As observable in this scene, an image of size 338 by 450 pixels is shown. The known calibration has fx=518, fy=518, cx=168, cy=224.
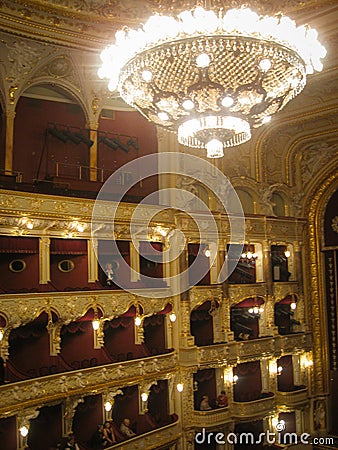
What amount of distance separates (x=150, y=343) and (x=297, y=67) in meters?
9.68

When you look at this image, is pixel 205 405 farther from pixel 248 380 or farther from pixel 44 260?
pixel 44 260

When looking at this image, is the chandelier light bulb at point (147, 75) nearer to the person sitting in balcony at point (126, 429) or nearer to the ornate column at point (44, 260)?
the ornate column at point (44, 260)

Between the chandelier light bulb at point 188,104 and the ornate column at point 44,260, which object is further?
the ornate column at point 44,260

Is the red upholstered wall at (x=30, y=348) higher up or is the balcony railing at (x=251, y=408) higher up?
the red upholstered wall at (x=30, y=348)

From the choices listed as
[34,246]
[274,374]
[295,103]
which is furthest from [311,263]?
[34,246]

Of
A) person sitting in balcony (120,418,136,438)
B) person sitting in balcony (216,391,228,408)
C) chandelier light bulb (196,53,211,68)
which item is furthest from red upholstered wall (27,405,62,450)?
chandelier light bulb (196,53,211,68)

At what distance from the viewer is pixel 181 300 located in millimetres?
14852

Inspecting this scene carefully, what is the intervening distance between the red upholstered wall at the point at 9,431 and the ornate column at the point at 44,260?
3.11m

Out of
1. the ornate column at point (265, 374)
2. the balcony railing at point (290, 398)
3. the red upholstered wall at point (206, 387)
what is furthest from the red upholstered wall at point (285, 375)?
the red upholstered wall at point (206, 387)

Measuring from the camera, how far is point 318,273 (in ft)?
61.2

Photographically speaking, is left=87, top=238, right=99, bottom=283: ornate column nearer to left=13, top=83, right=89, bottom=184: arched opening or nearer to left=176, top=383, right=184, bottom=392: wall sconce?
left=13, top=83, right=89, bottom=184: arched opening

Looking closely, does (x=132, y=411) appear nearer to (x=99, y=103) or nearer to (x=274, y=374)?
(x=274, y=374)

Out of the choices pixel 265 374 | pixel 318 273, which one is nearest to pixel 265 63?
pixel 265 374

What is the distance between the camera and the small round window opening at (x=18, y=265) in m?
12.4
